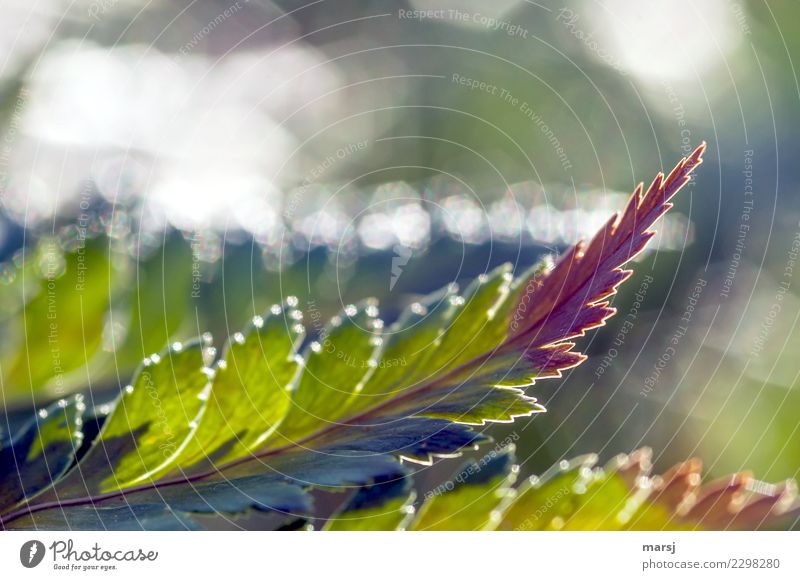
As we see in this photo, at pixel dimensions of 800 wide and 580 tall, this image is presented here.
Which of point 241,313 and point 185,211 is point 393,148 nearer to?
point 185,211

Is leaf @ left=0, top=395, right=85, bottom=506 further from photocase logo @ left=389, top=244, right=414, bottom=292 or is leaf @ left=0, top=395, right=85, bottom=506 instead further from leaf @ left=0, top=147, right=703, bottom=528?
photocase logo @ left=389, top=244, right=414, bottom=292

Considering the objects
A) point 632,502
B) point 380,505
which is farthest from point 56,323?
point 632,502

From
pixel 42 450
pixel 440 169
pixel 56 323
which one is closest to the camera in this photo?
pixel 42 450

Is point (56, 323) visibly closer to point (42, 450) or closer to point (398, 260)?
point (42, 450)

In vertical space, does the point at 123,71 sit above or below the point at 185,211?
above

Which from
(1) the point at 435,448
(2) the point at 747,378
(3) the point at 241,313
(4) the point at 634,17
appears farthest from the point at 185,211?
(2) the point at 747,378

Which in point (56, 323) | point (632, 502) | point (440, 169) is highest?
point (440, 169)
